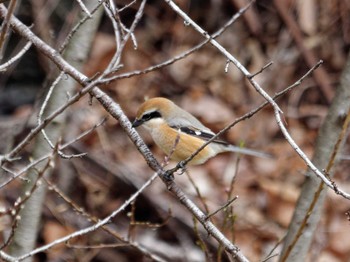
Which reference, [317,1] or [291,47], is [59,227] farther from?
[317,1]

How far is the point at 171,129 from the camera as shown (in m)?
3.88

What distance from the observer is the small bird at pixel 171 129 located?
3.73 metres

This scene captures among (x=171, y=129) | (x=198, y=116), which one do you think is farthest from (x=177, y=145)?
(x=198, y=116)

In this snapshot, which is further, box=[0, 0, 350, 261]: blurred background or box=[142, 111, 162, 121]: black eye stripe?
box=[0, 0, 350, 261]: blurred background

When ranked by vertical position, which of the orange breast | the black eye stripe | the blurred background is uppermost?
the blurred background

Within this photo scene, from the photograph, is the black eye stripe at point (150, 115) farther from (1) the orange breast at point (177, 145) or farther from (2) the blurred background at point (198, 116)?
(2) the blurred background at point (198, 116)

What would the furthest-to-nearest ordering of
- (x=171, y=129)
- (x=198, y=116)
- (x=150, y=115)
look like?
1. (x=198, y=116)
2. (x=171, y=129)
3. (x=150, y=115)

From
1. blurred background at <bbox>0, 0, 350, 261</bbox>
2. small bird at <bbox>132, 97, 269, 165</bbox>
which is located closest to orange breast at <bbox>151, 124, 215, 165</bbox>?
small bird at <bbox>132, 97, 269, 165</bbox>

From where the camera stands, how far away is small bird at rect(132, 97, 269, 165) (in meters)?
3.73

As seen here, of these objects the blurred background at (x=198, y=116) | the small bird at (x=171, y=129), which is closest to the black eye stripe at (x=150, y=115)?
the small bird at (x=171, y=129)

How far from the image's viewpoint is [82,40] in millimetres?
3596

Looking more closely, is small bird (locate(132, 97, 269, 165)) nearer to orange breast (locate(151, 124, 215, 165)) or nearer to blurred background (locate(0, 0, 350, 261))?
orange breast (locate(151, 124, 215, 165))

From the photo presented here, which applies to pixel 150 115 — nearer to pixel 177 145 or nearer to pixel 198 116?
pixel 177 145

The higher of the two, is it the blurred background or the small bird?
the blurred background
